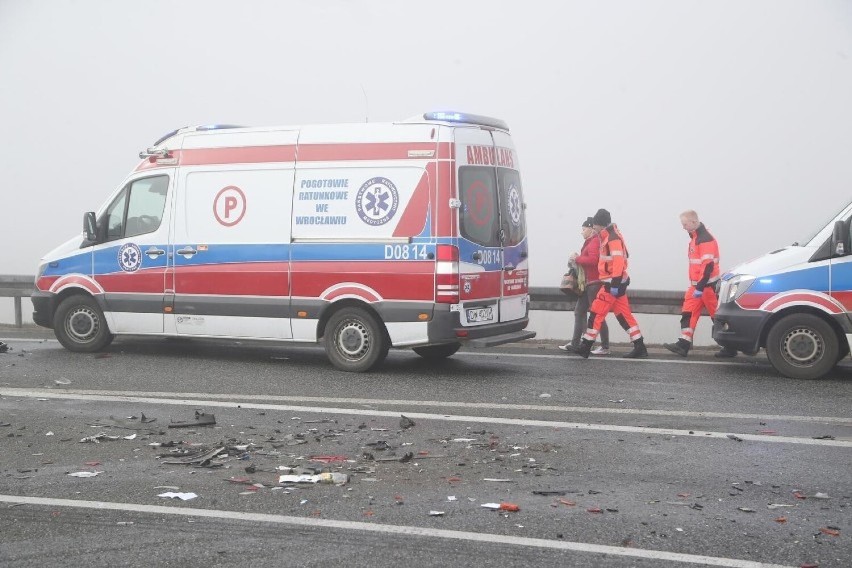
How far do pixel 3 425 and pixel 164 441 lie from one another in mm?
1414

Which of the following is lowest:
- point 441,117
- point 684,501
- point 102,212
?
point 684,501

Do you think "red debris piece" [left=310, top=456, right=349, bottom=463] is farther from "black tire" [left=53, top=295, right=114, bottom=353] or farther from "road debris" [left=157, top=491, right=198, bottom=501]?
"black tire" [left=53, top=295, right=114, bottom=353]

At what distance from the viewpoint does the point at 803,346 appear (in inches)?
407

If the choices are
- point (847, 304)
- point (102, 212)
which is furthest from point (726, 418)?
point (102, 212)

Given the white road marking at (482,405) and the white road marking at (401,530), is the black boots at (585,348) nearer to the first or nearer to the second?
the white road marking at (482,405)

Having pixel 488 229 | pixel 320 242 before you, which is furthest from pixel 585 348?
pixel 320 242

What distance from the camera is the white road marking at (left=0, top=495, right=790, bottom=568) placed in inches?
184

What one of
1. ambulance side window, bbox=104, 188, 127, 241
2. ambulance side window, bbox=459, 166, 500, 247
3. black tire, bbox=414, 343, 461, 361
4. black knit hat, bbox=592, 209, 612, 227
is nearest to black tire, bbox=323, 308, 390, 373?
black tire, bbox=414, 343, 461, 361

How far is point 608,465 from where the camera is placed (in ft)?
21.3

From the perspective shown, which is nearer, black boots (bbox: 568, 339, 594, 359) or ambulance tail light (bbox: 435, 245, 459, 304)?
ambulance tail light (bbox: 435, 245, 459, 304)

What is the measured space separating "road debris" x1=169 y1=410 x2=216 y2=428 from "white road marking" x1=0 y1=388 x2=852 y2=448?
0.63m

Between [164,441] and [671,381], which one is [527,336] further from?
[164,441]

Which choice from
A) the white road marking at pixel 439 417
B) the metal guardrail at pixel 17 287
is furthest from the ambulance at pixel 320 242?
the metal guardrail at pixel 17 287

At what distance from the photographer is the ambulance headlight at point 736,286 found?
10.6m
